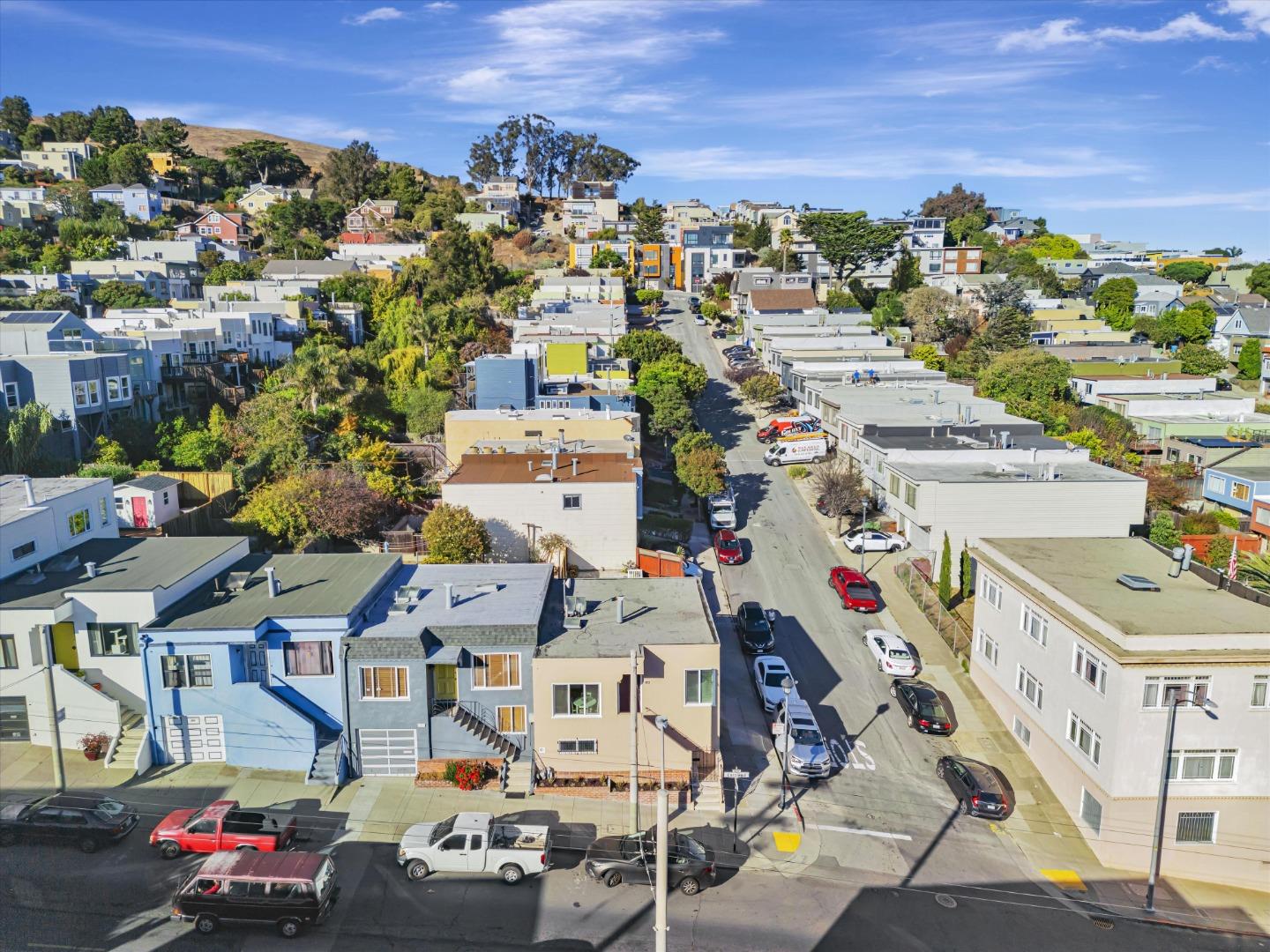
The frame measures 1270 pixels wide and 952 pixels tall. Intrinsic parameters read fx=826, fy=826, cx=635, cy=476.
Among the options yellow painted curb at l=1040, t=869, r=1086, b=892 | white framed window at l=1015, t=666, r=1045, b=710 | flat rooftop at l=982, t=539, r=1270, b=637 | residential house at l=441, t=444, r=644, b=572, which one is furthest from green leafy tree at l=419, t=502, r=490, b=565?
yellow painted curb at l=1040, t=869, r=1086, b=892

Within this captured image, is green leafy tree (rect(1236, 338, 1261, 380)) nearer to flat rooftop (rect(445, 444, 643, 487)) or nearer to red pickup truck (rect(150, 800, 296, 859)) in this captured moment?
flat rooftop (rect(445, 444, 643, 487))

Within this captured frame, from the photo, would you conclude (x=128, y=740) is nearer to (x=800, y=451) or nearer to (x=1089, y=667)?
(x=1089, y=667)

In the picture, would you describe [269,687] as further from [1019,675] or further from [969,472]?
[969,472]

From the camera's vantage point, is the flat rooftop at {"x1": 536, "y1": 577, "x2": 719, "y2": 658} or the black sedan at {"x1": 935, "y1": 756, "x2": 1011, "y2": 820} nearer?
→ the flat rooftop at {"x1": 536, "y1": 577, "x2": 719, "y2": 658}

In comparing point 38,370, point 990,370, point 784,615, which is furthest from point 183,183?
point 784,615

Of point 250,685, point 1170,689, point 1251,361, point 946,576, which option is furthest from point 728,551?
point 1251,361

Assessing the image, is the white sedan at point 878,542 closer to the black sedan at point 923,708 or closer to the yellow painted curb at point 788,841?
the black sedan at point 923,708

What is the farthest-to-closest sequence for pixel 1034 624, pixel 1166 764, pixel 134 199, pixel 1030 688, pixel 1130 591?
pixel 134 199
pixel 1030 688
pixel 1034 624
pixel 1130 591
pixel 1166 764
